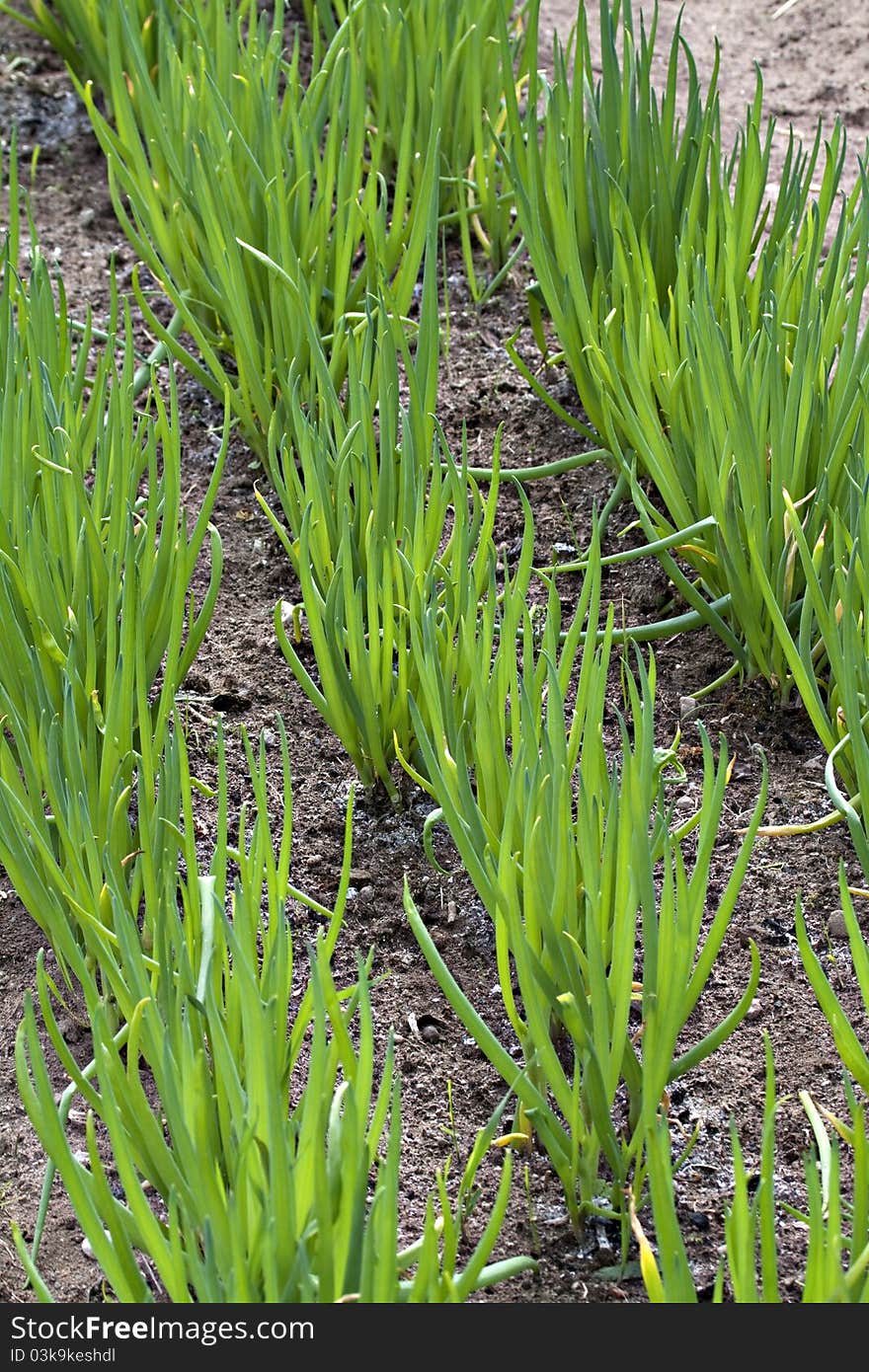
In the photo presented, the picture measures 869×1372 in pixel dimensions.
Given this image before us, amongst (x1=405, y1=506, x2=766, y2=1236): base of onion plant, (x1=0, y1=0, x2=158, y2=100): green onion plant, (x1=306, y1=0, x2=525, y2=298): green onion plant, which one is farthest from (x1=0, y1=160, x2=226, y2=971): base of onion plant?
(x1=0, y1=0, x2=158, y2=100): green onion plant

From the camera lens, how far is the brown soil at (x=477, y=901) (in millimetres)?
1205

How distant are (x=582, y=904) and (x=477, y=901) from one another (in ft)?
0.80

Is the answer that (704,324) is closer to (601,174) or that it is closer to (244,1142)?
(601,174)

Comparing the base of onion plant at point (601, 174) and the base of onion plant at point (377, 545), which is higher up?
the base of onion plant at point (601, 174)

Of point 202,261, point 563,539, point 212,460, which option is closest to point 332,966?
point 563,539

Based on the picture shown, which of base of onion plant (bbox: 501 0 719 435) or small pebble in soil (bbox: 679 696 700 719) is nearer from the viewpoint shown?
small pebble in soil (bbox: 679 696 700 719)

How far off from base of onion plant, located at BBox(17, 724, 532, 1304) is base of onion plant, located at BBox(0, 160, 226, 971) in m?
0.14

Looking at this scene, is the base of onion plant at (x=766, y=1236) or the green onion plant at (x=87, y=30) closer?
the base of onion plant at (x=766, y=1236)

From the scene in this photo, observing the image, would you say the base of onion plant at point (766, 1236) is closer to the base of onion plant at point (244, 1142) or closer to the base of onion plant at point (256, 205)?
the base of onion plant at point (244, 1142)

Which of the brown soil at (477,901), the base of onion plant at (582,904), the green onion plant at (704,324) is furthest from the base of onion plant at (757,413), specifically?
the base of onion plant at (582,904)

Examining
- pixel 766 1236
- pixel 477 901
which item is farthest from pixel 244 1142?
pixel 477 901

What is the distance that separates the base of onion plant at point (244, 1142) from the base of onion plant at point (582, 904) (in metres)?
0.12

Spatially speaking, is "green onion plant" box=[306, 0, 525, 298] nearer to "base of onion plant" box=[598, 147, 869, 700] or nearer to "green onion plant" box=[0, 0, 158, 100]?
"green onion plant" box=[0, 0, 158, 100]

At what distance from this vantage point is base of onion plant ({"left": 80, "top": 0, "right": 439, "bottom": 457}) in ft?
5.91
